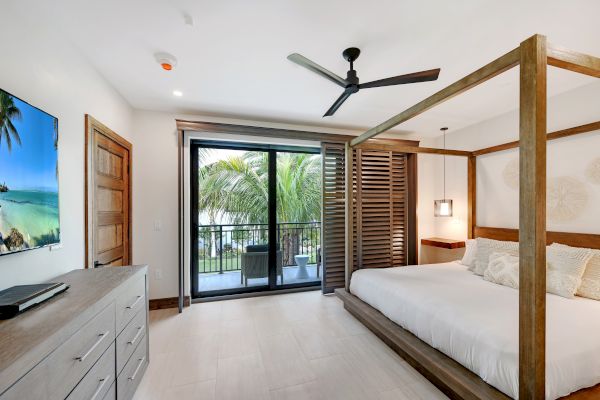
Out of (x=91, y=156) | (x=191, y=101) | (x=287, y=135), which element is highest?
(x=191, y=101)

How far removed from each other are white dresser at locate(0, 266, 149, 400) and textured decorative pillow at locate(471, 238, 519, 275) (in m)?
3.37

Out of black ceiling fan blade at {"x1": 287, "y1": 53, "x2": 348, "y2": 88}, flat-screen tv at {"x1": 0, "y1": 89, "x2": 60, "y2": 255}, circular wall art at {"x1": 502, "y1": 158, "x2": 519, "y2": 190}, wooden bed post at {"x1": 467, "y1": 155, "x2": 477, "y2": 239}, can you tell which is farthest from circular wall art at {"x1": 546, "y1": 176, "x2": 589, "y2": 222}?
flat-screen tv at {"x1": 0, "y1": 89, "x2": 60, "y2": 255}

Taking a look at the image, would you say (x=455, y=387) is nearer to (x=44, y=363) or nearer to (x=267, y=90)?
(x=44, y=363)

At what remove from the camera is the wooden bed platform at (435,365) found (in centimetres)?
145

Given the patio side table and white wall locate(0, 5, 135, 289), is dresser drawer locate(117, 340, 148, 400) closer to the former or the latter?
white wall locate(0, 5, 135, 289)

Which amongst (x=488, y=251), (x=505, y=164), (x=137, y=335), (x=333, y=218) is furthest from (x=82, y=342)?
(x=505, y=164)

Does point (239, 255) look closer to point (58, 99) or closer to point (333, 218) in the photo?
point (333, 218)

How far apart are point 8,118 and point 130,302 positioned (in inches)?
49.4

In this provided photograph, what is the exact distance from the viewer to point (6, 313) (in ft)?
3.45

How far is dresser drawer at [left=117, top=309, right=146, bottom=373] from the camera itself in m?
1.57

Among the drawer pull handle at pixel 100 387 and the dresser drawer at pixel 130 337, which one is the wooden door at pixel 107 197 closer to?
the dresser drawer at pixel 130 337

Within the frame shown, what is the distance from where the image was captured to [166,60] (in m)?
2.09

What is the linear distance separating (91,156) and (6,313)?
152 centimetres

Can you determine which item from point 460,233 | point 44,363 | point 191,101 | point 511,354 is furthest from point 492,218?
point 44,363
